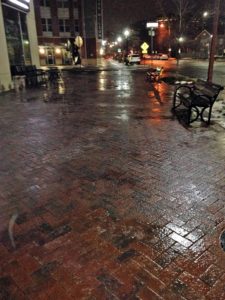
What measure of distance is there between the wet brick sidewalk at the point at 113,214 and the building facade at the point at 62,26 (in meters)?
42.4

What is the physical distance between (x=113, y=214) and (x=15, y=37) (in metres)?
16.2

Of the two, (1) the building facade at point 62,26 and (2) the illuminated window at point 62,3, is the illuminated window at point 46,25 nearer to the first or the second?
(1) the building facade at point 62,26

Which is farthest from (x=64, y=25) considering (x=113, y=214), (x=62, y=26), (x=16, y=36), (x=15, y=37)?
(x=113, y=214)

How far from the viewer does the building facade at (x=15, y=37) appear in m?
14.6

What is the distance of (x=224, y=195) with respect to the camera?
398 cm

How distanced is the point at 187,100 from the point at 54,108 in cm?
485

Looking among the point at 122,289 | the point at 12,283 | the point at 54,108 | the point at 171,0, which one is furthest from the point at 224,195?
the point at 171,0

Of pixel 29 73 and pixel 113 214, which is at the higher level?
pixel 29 73

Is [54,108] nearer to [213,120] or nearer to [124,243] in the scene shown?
[213,120]

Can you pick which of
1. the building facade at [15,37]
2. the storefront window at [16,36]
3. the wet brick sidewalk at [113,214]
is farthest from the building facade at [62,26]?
the wet brick sidewalk at [113,214]

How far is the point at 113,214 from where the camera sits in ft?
11.7

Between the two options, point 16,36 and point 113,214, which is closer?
point 113,214

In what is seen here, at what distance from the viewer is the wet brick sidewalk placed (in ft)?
8.42

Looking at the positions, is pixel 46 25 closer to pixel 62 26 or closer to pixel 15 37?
pixel 62 26
